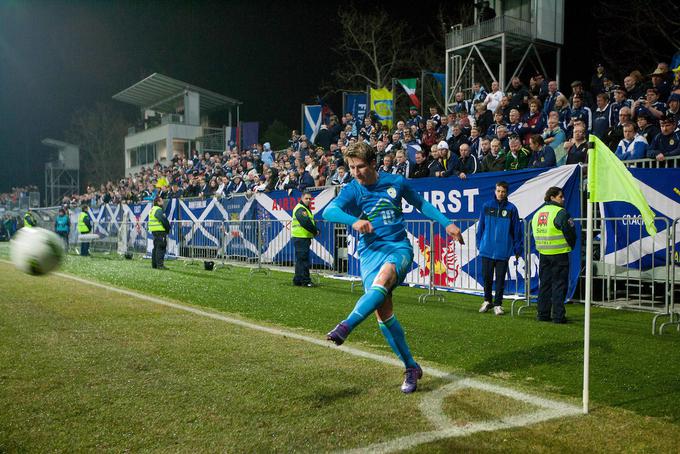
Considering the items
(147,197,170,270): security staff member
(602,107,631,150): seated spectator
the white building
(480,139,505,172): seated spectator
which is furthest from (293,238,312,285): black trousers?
the white building

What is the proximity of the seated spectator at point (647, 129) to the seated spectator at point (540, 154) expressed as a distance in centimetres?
166

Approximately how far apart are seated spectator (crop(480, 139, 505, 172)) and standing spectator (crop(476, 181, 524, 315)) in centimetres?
293

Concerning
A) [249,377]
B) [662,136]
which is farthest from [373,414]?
[662,136]

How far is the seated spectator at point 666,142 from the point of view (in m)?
10.1

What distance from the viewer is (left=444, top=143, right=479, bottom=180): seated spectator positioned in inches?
512

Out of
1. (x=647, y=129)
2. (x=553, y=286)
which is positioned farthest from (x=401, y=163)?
(x=553, y=286)

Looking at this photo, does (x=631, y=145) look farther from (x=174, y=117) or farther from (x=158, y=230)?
(x=174, y=117)

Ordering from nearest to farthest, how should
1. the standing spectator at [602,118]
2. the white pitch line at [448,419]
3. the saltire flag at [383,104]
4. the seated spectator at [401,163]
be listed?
1. the white pitch line at [448,419]
2. the standing spectator at [602,118]
3. the seated spectator at [401,163]
4. the saltire flag at [383,104]

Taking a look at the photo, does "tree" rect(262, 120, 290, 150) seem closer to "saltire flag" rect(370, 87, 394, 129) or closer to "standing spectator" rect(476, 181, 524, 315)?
"saltire flag" rect(370, 87, 394, 129)

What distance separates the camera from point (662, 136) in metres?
10.4

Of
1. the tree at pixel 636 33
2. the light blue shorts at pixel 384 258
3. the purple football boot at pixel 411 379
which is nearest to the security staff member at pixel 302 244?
the light blue shorts at pixel 384 258

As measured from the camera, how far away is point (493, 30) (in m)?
25.7

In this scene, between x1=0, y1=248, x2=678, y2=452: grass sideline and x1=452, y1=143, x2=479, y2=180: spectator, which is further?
x1=452, y1=143, x2=479, y2=180: spectator

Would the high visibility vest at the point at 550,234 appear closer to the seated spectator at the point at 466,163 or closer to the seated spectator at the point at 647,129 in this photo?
the seated spectator at the point at 647,129
